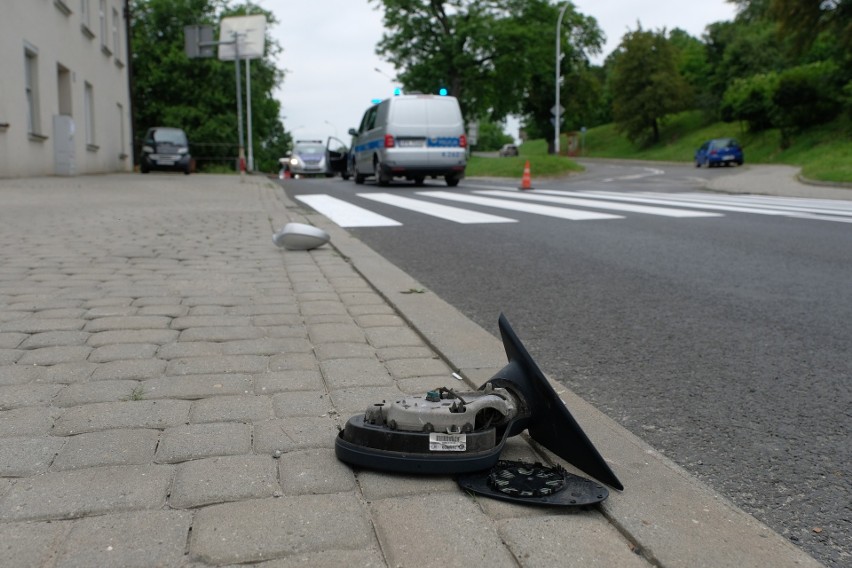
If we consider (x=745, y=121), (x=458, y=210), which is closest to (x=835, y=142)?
(x=745, y=121)

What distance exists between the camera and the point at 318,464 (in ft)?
7.22

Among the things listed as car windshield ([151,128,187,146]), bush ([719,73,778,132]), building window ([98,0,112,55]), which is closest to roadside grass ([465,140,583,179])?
car windshield ([151,128,187,146])

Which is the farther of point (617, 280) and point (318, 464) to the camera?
point (617, 280)

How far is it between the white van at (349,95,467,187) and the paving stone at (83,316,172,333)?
48.1ft

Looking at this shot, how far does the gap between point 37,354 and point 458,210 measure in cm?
823

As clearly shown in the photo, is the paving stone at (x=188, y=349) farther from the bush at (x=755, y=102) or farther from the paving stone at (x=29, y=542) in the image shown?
the bush at (x=755, y=102)

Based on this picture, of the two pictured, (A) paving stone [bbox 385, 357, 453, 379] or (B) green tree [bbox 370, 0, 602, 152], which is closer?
(A) paving stone [bbox 385, 357, 453, 379]

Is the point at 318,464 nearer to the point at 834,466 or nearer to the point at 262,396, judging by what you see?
the point at 262,396

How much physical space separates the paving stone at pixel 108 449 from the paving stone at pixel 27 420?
6.0 inches

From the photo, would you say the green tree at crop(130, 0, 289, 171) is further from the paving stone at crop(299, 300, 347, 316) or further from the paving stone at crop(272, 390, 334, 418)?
the paving stone at crop(272, 390, 334, 418)

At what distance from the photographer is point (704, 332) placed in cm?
397

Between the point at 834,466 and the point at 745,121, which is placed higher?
the point at 745,121

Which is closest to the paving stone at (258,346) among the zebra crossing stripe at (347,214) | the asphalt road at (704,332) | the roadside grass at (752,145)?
the asphalt road at (704,332)

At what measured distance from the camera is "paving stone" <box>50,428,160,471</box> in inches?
86.8
